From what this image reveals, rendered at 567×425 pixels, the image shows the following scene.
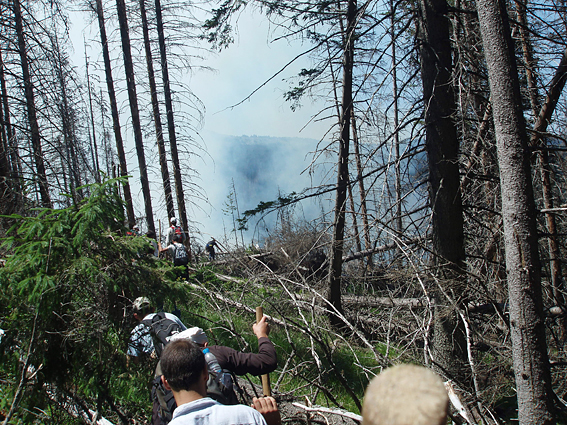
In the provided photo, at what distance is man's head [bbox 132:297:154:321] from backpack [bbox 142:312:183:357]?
0.18 m

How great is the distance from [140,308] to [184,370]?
1.67 meters

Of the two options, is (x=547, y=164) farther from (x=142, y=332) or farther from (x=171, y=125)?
(x=171, y=125)

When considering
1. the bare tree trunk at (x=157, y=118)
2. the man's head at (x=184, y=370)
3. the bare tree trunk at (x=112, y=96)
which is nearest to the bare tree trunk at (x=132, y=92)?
the bare tree trunk at (x=157, y=118)

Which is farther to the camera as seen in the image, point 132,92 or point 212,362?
point 132,92

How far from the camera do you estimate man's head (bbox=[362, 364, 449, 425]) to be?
2.20 ft

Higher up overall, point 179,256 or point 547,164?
point 547,164

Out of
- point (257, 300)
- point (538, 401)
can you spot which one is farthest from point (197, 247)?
point (538, 401)

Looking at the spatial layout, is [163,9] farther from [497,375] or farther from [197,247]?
[497,375]

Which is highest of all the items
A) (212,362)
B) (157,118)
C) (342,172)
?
(157,118)

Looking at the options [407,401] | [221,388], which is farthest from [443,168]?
[407,401]

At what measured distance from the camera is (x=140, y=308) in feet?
12.4

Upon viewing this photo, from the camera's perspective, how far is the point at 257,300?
22.5 ft

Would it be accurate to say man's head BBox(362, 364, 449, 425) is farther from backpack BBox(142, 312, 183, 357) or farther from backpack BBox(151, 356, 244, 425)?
backpack BBox(142, 312, 183, 357)

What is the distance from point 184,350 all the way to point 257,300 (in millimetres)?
4519
